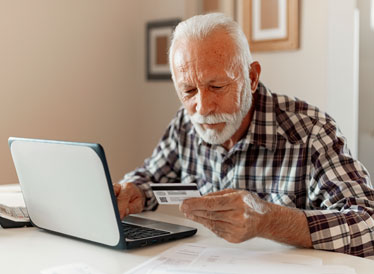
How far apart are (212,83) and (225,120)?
119 millimetres

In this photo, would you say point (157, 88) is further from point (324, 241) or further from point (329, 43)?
point (324, 241)

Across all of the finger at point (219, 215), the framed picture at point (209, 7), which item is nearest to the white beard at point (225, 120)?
the finger at point (219, 215)

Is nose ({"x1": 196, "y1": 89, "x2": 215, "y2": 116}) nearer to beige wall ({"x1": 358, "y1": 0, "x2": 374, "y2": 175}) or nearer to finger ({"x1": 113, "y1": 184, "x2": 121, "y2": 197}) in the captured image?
finger ({"x1": 113, "y1": 184, "x2": 121, "y2": 197})

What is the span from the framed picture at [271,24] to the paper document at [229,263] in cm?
173

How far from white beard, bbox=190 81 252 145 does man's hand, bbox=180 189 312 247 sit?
0.41 metres

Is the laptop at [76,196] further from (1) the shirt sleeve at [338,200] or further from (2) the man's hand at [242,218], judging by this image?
(1) the shirt sleeve at [338,200]

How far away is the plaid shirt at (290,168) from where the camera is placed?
1.31m

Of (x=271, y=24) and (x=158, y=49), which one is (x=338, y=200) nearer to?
(x=271, y=24)

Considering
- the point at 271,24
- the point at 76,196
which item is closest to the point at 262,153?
the point at 76,196

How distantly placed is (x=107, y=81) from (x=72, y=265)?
7.38 ft

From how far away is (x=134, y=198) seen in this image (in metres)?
1.71

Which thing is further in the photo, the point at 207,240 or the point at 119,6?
the point at 119,6

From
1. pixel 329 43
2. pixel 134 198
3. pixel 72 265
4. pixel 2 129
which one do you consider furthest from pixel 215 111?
pixel 2 129

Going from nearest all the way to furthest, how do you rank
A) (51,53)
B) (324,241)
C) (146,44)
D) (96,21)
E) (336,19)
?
(324,241) < (336,19) < (51,53) < (96,21) < (146,44)
